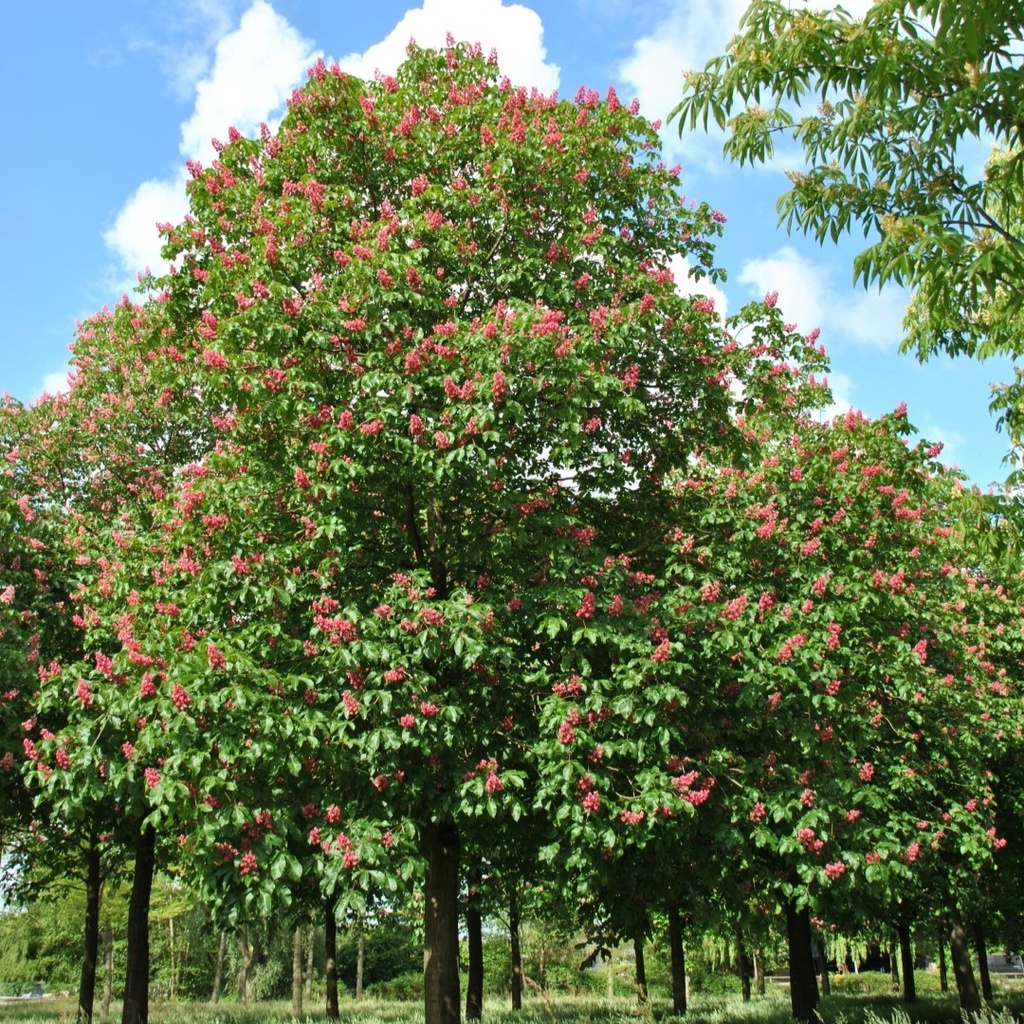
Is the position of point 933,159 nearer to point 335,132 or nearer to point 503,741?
point 503,741

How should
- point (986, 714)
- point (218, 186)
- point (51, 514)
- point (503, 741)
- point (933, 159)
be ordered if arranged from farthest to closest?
point (986, 714), point (51, 514), point (218, 186), point (503, 741), point (933, 159)

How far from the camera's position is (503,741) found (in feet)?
39.2

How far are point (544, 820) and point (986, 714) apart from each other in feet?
44.2

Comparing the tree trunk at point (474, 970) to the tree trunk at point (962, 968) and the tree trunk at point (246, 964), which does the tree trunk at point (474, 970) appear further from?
the tree trunk at point (246, 964)

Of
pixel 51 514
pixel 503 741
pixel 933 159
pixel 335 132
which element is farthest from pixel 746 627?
pixel 51 514

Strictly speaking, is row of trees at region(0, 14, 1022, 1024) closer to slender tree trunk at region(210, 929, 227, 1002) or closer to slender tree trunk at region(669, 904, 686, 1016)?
slender tree trunk at region(669, 904, 686, 1016)

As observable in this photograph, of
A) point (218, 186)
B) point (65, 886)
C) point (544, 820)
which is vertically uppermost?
point (218, 186)

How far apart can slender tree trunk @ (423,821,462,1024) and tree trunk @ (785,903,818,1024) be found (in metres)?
8.97

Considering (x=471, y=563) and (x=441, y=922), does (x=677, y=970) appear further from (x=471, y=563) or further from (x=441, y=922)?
(x=471, y=563)

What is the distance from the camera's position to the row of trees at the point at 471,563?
34.1 feet

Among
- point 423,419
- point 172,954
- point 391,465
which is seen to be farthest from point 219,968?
point 423,419

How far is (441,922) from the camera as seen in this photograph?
42.7ft

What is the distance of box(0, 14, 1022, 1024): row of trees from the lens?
1039 cm

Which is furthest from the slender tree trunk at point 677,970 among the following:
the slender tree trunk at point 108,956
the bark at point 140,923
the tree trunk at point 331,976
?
the slender tree trunk at point 108,956
